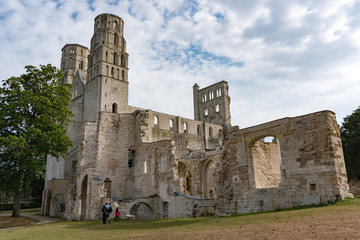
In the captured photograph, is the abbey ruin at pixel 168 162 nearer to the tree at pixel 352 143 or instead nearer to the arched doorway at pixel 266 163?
the arched doorway at pixel 266 163

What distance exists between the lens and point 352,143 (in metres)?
31.2

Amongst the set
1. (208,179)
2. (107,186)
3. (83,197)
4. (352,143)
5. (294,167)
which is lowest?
(83,197)

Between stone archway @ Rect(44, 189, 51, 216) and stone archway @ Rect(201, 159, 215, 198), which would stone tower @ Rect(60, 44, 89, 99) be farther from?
stone archway @ Rect(201, 159, 215, 198)

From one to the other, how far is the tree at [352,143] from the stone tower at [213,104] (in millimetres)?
21757

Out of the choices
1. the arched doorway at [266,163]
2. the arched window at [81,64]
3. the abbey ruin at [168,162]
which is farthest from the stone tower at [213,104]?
the arched doorway at [266,163]

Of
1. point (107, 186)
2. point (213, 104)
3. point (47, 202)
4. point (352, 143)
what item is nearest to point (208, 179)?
point (107, 186)

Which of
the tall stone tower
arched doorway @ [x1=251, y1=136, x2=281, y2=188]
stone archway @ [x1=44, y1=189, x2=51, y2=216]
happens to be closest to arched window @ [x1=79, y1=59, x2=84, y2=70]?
the tall stone tower

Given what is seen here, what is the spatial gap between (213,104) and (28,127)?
37917mm

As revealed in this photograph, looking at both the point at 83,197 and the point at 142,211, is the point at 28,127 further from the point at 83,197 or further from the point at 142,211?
the point at 142,211

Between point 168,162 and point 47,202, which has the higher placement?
point 168,162

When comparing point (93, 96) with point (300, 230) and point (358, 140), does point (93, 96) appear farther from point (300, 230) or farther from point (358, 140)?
point (300, 230)

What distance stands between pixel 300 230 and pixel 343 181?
7099 mm

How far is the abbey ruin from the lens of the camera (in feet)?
47.8

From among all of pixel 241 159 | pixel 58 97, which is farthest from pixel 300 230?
pixel 58 97
